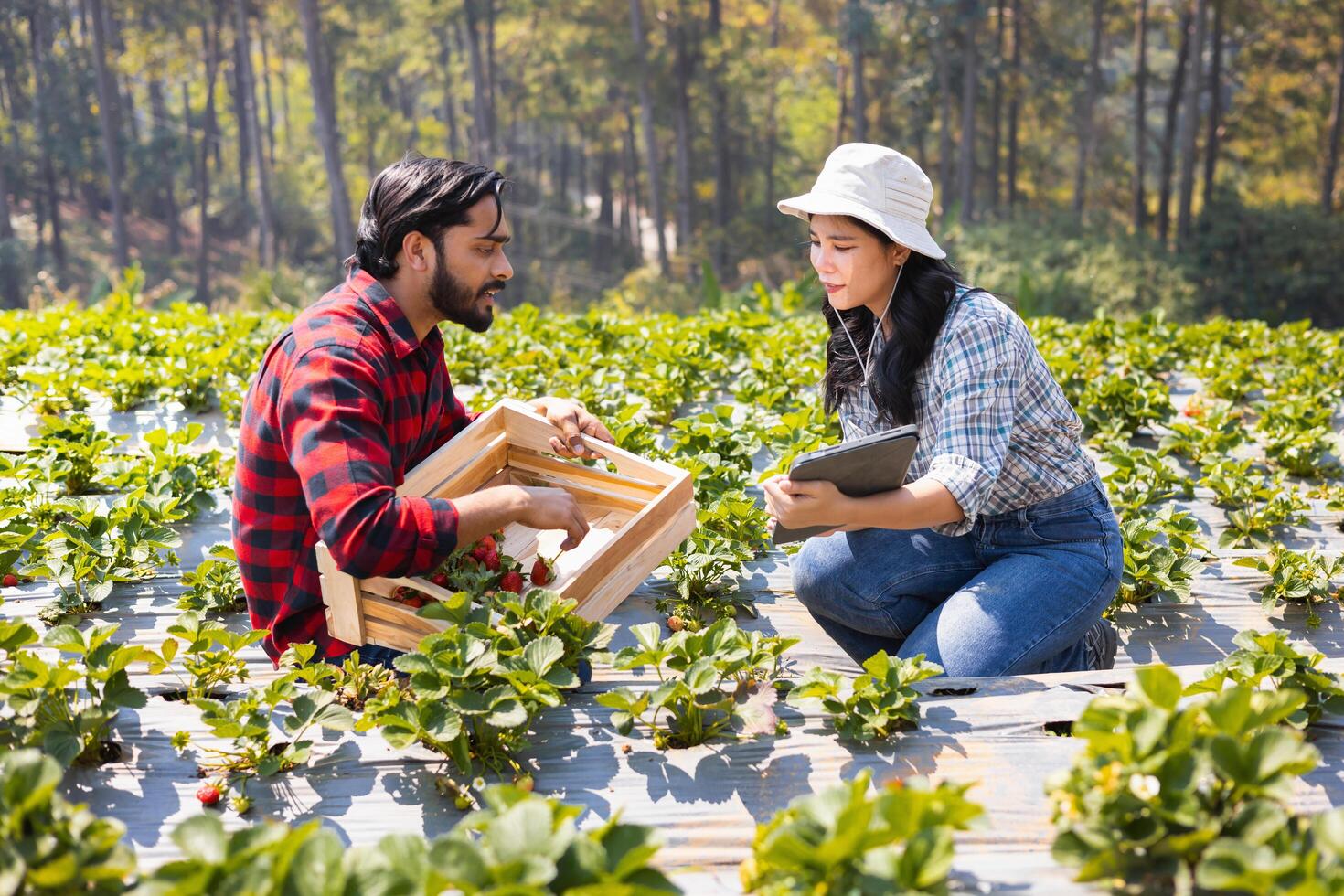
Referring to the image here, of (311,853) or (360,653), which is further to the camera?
(360,653)

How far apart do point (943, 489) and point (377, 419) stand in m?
1.27

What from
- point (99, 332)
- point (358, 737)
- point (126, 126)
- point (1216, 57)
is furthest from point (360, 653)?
point (126, 126)

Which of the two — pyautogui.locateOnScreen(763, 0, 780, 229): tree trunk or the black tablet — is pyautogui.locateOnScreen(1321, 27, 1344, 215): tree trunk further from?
the black tablet

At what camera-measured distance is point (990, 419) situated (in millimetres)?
2744

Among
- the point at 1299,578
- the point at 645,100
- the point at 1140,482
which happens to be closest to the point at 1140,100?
the point at 645,100

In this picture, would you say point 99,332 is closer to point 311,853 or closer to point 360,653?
point 360,653

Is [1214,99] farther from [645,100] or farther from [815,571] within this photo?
[815,571]

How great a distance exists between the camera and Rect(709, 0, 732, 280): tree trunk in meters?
28.1

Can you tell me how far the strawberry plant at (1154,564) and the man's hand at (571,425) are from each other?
1.50 metres

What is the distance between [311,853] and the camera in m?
1.54

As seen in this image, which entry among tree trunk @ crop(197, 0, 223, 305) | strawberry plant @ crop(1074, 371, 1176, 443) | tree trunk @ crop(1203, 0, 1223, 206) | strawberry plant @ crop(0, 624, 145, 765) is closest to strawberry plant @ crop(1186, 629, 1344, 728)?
strawberry plant @ crop(0, 624, 145, 765)

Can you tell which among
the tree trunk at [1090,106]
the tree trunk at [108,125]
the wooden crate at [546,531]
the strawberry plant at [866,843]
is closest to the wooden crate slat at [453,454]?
the wooden crate at [546,531]

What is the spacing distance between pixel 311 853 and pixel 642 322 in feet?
19.3

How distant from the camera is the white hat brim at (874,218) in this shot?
9.15 ft
